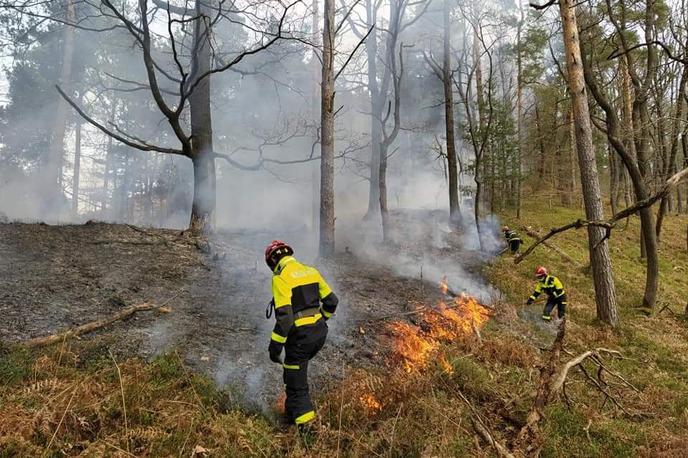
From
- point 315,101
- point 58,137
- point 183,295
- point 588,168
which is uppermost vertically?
point 315,101

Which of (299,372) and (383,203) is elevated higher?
(383,203)

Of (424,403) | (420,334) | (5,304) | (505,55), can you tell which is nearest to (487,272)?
(420,334)

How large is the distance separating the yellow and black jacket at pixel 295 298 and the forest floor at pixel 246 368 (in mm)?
969

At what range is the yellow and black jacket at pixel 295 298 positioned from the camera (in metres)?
4.19

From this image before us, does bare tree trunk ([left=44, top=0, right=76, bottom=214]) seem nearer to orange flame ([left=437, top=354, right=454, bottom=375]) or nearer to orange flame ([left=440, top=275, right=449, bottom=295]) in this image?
orange flame ([left=440, top=275, right=449, bottom=295])

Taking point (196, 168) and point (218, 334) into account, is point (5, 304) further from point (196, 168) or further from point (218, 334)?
point (196, 168)

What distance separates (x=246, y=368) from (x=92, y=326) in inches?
82.7

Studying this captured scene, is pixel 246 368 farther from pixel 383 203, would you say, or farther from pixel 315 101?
pixel 315 101

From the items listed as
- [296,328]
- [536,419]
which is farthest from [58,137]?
A: [536,419]

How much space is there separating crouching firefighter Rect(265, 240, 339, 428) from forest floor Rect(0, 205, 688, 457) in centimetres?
31

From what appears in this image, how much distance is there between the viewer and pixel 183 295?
279 inches

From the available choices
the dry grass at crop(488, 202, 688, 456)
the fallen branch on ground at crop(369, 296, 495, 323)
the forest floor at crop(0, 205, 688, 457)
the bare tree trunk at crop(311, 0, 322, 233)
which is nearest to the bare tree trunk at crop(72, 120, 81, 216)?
the bare tree trunk at crop(311, 0, 322, 233)

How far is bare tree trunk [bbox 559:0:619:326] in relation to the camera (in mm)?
8930

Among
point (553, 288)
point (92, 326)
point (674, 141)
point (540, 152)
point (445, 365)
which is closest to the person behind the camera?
point (92, 326)
